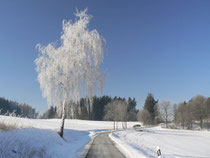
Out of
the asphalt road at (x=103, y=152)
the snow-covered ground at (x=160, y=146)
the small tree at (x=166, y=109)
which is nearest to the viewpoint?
the asphalt road at (x=103, y=152)

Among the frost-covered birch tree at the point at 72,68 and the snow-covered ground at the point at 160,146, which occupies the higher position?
the frost-covered birch tree at the point at 72,68

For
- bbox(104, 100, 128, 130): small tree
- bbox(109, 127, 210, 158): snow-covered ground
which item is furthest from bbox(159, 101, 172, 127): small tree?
bbox(109, 127, 210, 158): snow-covered ground

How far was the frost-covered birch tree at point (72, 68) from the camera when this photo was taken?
50.7ft

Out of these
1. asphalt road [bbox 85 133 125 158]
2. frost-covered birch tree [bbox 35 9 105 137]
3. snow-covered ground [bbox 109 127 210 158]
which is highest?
frost-covered birch tree [bbox 35 9 105 137]

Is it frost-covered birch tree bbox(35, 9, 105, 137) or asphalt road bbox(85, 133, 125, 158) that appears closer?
asphalt road bbox(85, 133, 125, 158)

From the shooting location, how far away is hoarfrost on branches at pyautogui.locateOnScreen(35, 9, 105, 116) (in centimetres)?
1545

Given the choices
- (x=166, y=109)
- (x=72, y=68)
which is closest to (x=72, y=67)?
(x=72, y=68)

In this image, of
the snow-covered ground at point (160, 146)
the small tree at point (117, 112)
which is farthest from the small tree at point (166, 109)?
the snow-covered ground at point (160, 146)

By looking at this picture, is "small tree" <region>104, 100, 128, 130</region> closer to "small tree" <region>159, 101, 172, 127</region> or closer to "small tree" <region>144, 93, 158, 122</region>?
"small tree" <region>159, 101, 172, 127</region>

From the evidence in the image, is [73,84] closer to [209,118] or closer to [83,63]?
[83,63]

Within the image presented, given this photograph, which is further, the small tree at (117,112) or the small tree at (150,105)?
the small tree at (150,105)

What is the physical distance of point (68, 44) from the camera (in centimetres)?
1602

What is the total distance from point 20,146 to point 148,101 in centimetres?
9121

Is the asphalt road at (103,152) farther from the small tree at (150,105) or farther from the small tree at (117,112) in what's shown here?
the small tree at (150,105)
